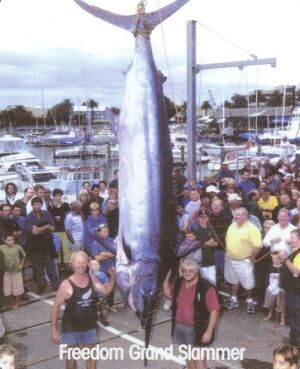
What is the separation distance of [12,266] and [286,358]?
379cm

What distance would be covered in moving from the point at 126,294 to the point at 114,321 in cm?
289

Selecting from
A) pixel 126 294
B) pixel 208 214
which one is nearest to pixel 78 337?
pixel 126 294

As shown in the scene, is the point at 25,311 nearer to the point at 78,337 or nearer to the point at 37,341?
the point at 37,341

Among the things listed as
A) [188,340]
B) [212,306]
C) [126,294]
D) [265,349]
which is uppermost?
[126,294]

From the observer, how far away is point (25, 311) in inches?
230

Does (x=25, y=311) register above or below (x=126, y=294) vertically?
below

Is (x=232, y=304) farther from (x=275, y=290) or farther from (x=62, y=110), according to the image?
(x=62, y=110)

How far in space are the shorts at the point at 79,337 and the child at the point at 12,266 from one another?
2.20 metres

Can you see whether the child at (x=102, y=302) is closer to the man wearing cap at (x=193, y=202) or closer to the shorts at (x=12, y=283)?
the shorts at (x=12, y=283)

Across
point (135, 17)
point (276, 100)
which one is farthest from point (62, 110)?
point (135, 17)

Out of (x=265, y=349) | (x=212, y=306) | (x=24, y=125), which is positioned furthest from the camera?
(x=24, y=125)

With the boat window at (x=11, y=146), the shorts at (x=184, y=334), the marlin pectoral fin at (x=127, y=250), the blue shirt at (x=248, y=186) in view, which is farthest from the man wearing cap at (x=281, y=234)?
the boat window at (x=11, y=146)

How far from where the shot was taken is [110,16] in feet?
8.02

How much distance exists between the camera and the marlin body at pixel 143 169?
2.58 meters
